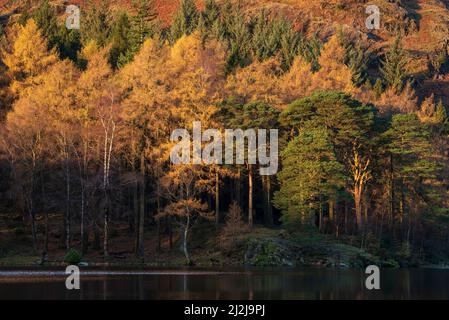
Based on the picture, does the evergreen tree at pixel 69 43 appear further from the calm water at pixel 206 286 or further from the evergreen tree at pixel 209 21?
the calm water at pixel 206 286

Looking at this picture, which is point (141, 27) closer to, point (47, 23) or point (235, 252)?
point (47, 23)

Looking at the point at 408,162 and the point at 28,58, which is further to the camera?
the point at 408,162

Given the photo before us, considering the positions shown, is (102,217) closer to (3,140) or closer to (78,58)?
(3,140)

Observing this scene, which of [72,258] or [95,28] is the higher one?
[95,28]

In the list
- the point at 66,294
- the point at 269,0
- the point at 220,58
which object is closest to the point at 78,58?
the point at 220,58

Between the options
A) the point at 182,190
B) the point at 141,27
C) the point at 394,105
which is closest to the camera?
the point at 182,190

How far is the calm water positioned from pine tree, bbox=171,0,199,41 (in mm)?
66259

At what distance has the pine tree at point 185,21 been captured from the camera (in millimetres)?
111950

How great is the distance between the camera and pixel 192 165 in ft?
207

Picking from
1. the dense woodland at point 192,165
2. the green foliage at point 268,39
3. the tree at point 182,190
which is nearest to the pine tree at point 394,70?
the green foliage at point 268,39

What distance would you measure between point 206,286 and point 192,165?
2631cm

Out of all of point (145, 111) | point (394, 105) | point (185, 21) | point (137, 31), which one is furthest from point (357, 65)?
point (145, 111)

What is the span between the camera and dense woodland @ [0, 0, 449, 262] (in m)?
64.2

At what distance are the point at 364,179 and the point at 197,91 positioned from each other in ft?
62.9
